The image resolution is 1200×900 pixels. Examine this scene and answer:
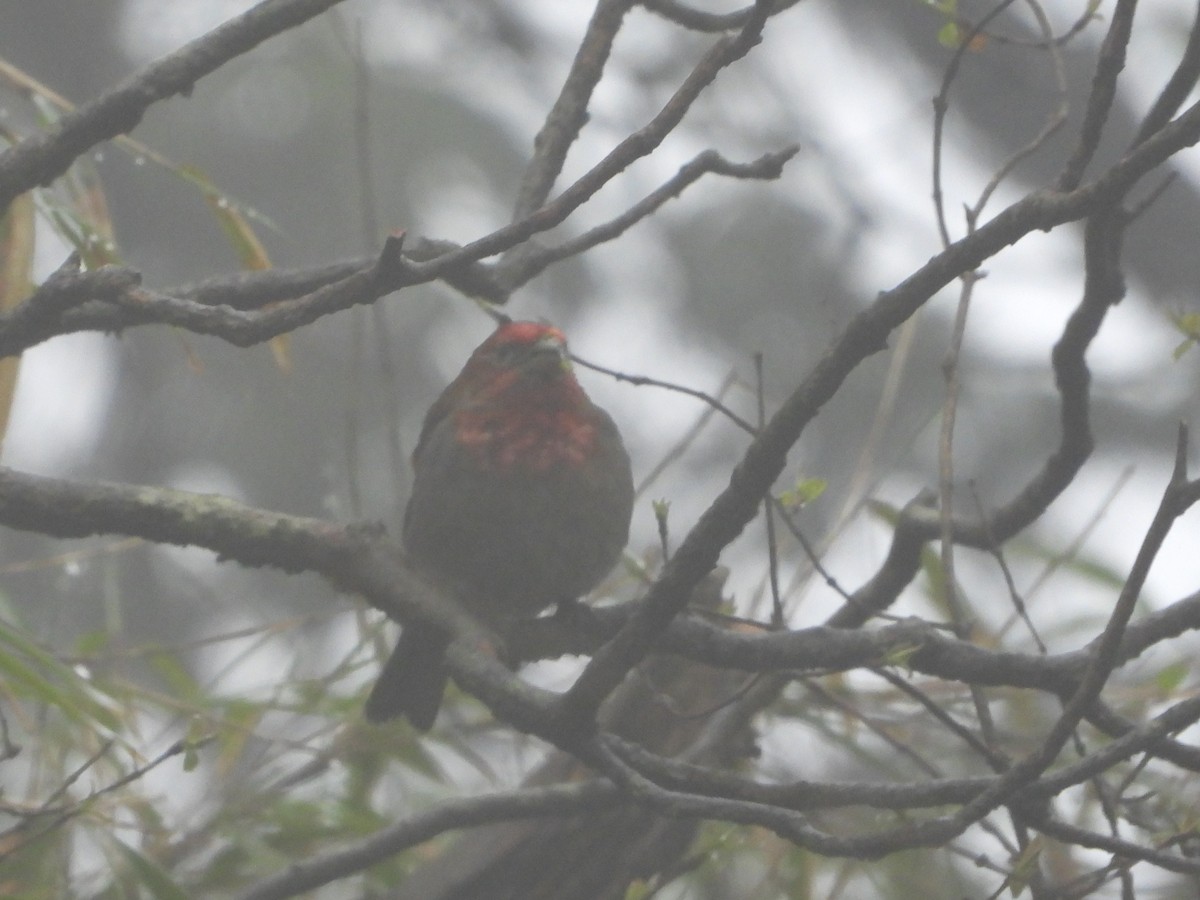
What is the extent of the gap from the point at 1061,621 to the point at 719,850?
7.03ft

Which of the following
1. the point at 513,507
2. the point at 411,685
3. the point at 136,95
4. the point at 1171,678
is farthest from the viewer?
the point at 1171,678

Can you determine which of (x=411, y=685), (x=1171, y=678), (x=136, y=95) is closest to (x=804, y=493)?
(x=136, y=95)

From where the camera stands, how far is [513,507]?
12.8ft

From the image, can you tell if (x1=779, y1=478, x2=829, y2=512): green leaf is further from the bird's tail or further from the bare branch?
the bird's tail

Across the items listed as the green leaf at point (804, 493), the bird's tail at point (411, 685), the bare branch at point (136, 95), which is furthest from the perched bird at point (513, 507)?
the bare branch at point (136, 95)

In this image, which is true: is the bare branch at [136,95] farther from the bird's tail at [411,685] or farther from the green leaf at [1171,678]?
the green leaf at [1171,678]

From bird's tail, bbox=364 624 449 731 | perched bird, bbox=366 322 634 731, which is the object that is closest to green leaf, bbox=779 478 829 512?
perched bird, bbox=366 322 634 731

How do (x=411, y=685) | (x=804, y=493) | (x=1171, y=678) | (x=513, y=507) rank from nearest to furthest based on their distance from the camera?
(x=804, y=493), (x=513, y=507), (x=411, y=685), (x=1171, y=678)

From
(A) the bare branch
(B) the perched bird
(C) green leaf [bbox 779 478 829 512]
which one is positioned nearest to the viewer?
(A) the bare branch

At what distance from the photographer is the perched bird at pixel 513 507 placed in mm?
3873

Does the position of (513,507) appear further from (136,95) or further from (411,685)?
(136,95)

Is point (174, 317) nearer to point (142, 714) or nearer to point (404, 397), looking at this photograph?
point (142, 714)

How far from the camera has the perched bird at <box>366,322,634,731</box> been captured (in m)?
3.87

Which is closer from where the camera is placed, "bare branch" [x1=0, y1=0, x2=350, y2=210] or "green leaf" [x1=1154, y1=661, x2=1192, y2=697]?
"bare branch" [x1=0, y1=0, x2=350, y2=210]
